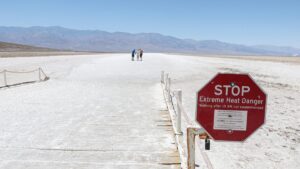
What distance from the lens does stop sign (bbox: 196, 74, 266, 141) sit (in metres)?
3.06

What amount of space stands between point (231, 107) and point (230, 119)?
12cm

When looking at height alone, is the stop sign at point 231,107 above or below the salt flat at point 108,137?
above

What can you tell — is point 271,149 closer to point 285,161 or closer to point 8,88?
point 285,161

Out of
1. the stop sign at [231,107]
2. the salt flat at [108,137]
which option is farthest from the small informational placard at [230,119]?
the salt flat at [108,137]

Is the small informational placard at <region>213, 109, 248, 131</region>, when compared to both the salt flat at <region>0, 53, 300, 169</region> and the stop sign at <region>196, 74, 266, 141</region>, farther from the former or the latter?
the salt flat at <region>0, 53, 300, 169</region>

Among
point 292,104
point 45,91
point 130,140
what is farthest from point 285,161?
point 45,91

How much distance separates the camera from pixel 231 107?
3.09 meters

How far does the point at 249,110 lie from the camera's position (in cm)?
311

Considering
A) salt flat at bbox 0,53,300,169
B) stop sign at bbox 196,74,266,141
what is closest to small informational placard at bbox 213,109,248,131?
stop sign at bbox 196,74,266,141

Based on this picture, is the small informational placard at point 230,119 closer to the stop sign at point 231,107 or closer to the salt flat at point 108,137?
the stop sign at point 231,107

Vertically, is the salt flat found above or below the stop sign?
below

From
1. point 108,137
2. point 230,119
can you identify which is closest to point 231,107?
point 230,119

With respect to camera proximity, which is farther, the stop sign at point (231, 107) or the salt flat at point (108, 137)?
the salt flat at point (108, 137)

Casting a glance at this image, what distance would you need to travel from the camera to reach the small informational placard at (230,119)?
3104 millimetres
